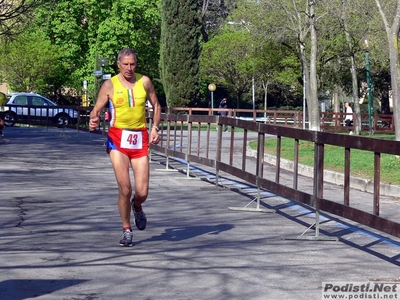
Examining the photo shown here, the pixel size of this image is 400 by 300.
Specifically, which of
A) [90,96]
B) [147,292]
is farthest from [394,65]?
[90,96]

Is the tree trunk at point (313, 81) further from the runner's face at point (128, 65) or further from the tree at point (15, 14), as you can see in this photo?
the runner's face at point (128, 65)

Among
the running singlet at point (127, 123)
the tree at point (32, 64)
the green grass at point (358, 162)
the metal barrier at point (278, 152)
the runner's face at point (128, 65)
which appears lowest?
the green grass at point (358, 162)

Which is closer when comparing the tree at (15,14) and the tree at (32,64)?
the tree at (15,14)

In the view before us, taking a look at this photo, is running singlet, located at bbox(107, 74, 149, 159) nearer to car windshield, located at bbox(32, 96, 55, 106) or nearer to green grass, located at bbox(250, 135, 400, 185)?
green grass, located at bbox(250, 135, 400, 185)

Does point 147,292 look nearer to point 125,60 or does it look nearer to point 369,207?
point 125,60

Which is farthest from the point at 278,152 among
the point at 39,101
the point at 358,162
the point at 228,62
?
the point at 228,62

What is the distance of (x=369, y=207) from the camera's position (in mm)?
12188

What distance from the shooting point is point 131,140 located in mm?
8625

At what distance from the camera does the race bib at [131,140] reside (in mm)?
8609

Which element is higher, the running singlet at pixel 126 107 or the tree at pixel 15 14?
the tree at pixel 15 14

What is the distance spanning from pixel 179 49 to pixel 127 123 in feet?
164

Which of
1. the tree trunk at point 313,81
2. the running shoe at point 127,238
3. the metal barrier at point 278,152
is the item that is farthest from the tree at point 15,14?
the running shoe at point 127,238

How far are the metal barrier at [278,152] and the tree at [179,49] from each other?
3892cm

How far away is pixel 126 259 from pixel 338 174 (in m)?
10.3
